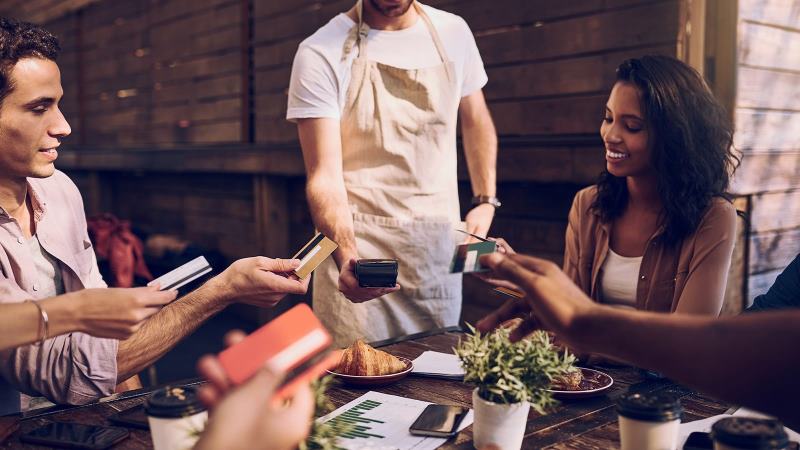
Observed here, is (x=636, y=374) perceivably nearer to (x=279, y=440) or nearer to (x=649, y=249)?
(x=649, y=249)

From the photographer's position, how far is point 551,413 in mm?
1670

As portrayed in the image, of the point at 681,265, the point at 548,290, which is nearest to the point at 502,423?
the point at 548,290

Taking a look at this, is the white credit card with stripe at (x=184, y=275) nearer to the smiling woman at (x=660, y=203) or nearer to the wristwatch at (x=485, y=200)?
the smiling woman at (x=660, y=203)

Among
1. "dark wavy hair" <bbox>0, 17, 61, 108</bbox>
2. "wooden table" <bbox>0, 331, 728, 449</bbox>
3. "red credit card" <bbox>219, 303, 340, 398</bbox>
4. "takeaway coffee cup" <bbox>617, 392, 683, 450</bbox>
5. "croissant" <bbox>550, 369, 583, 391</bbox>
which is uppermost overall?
"dark wavy hair" <bbox>0, 17, 61, 108</bbox>

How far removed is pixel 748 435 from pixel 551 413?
544 mm

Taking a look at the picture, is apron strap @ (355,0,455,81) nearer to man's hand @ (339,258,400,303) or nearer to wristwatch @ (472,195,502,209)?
wristwatch @ (472,195,502,209)

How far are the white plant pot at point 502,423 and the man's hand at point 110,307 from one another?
2.23ft

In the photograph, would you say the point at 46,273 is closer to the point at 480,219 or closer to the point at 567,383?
the point at 567,383

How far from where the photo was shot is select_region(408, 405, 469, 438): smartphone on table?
1.51 meters

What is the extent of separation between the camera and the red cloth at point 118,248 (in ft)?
14.4

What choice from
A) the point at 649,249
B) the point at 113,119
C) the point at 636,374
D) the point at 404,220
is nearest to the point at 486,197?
the point at 404,220

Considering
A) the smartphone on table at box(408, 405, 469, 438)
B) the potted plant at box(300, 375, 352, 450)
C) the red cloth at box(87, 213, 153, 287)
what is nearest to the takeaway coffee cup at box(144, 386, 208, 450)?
the potted plant at box(300, 375, 352, 450)

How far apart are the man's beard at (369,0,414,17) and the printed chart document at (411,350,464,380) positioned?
1.31 m

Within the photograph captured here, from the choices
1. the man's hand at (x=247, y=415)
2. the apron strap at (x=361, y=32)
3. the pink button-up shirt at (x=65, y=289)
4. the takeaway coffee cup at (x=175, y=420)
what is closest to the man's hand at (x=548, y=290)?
the man's hand at (x=247, y=415)
